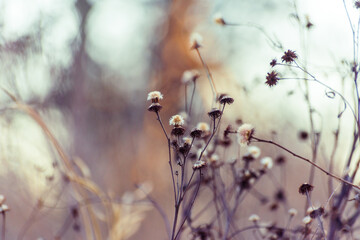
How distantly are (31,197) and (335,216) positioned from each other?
2034 mm

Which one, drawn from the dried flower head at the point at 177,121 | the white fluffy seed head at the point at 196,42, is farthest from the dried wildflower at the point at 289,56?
the white fluffy seed head at the point at 196,42

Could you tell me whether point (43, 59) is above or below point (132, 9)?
below

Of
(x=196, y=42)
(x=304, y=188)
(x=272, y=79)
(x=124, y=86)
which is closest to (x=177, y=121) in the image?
(x=272, y=79)

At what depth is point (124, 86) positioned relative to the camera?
6.23 metres

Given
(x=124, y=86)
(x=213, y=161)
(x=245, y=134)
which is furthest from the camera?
(x=124, y=86)

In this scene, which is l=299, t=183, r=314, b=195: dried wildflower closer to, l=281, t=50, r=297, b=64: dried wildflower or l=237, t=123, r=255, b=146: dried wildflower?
l=237, t=123, r=255, b=146: dried wildflower

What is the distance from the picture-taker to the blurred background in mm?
2318

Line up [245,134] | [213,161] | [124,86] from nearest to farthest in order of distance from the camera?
1. [245,134]
2. [213,161]
3. [124,86]

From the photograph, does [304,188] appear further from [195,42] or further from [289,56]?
[195,42]

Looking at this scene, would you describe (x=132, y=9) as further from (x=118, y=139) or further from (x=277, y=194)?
(x=277, y=194)

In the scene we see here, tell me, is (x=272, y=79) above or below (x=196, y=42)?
below

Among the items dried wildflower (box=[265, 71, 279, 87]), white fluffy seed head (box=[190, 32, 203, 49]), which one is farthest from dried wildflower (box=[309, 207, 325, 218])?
white fluffy seed head (box=[190, 32, 203, 49])

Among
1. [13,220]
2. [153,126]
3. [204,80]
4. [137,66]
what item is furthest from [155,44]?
[13,220]

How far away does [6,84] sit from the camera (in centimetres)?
232
